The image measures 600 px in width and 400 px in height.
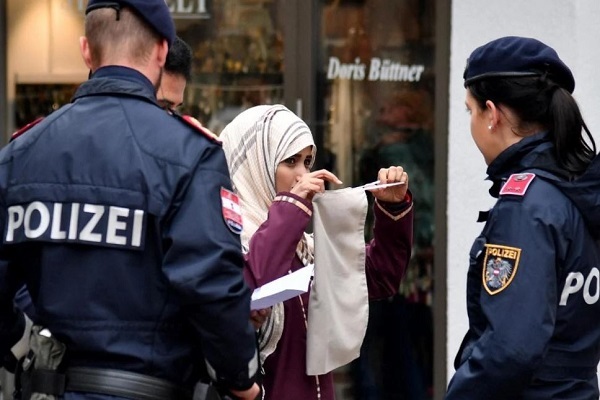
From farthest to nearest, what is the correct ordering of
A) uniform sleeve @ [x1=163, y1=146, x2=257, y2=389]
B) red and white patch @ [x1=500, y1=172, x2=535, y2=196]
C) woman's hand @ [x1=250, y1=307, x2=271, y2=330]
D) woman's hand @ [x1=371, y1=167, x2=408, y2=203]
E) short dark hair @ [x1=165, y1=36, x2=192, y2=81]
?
short dark hair @ [x1=165, y1=36, x2=192, y2=81], woman's hand @ [x1=371, y1=167, x2=408, y2=203], woman's hand @ [x1=250, y1=307, x2=271, y2=330], red and white patch @ [x1=500, y1=172, x2=535, y2=196], uniform sleeve @ [x1=163, y1=146, x2=257, y2=389]

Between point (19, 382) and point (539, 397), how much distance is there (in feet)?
4.35

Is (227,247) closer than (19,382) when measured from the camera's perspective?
Yes

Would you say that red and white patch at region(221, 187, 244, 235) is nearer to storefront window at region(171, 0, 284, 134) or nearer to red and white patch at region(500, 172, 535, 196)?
red and white patch at region(500, 172, 535, 196)

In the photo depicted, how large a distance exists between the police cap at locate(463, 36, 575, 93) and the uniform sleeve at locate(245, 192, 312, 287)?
2.17 feet

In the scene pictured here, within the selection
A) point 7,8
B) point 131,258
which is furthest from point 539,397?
point 7,8

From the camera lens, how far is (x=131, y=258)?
2.90 m

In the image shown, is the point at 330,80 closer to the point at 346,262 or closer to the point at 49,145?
the point at 346,262

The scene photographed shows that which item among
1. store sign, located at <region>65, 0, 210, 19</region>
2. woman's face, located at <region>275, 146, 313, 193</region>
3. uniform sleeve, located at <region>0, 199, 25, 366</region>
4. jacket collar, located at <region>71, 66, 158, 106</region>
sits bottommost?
uniform sleeve, located at <region>0, 199, 25, 366</region>

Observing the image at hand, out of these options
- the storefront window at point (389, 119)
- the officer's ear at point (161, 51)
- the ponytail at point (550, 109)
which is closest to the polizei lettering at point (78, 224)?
the officer's ear at point (161, 51)

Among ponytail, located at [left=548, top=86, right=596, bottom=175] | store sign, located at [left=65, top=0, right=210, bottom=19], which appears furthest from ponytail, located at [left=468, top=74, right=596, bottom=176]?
store sign, located at [left=65, top=0, right=210, bottom=19]

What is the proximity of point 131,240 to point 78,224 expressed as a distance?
136 millimetres

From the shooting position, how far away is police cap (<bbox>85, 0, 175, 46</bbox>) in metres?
3.01

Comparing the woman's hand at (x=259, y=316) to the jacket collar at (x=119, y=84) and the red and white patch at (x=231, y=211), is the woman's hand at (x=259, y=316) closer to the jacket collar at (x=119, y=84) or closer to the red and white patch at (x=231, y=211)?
the red and white patch at (x=231, y=211)

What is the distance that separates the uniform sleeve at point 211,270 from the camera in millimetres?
2824
